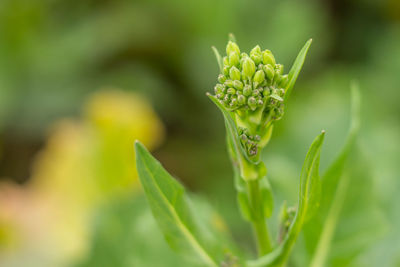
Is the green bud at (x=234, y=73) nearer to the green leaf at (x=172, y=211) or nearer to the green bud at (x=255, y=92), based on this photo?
the green bud at (x=255, y=92)

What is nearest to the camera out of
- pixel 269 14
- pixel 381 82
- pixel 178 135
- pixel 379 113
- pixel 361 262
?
pixel 361 262

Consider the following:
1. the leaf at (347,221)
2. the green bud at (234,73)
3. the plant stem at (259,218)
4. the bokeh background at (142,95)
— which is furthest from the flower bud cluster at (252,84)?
the bokeh background at (142,95)

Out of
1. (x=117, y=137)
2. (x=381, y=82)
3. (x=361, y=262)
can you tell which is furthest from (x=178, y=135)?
(x=361, y=262)

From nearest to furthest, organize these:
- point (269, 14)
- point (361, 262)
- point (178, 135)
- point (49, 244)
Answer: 1. point (361, 262)
2. point (49, 244)
3. point (178, 135)
4. point (269, 14)

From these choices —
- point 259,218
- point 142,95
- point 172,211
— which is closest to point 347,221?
point 259,218

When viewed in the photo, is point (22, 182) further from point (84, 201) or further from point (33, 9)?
point (33, 9)

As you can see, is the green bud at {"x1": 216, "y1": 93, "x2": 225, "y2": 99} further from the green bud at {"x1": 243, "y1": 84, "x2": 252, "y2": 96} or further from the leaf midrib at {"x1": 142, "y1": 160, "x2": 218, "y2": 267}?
the leaf midrib at {"x1": 142, "y1": 160, "x2": 218, "y2": 267}

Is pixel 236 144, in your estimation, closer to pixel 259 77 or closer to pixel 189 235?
pixel 259 77
